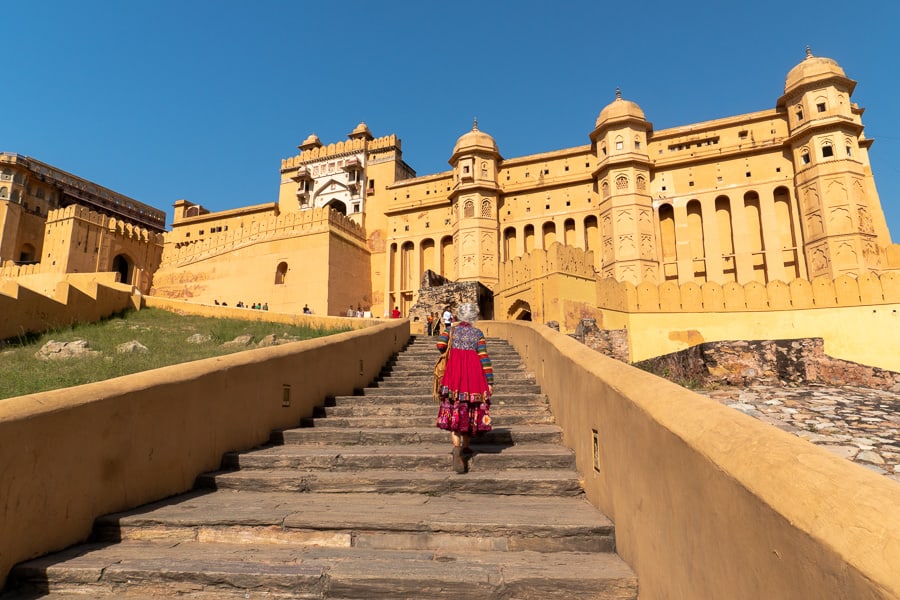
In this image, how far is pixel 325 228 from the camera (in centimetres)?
3061

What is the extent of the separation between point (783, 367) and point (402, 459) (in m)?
9.48

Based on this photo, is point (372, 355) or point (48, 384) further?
point (372, 355)

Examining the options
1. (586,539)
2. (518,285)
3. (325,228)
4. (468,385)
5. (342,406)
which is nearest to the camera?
(586,539)

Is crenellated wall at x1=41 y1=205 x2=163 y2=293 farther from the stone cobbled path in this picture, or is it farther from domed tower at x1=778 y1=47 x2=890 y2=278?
domed tower at x1=778 y1=47 x2=890 y2=278

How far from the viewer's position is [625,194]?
27719 millimetres

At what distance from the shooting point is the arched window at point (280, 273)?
31016mm

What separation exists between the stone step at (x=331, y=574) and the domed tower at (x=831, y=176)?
26521 millimetres

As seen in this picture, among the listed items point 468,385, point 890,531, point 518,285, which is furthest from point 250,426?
point 518,285

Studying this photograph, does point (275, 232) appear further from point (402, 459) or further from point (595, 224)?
point (402, 459)

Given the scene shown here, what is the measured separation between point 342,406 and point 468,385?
2732 mm

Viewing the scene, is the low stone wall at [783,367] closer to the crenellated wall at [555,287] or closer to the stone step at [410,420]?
the stone step at [410,420]

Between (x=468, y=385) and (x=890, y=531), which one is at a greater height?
(x=468, y=385)

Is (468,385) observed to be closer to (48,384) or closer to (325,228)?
(48,384)

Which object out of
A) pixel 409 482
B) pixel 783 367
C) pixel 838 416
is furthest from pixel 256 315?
pixel 838 416
